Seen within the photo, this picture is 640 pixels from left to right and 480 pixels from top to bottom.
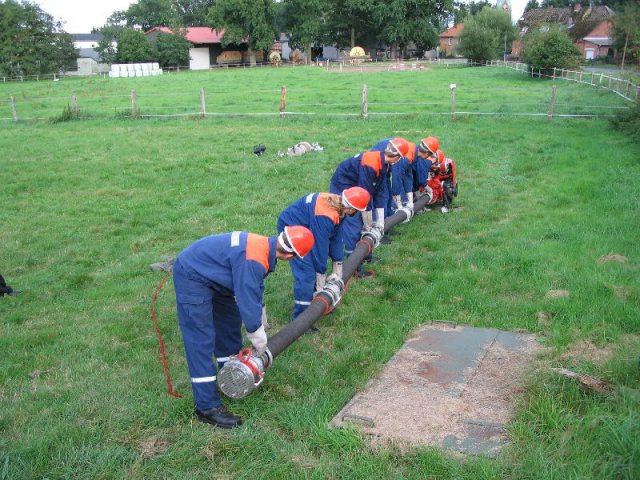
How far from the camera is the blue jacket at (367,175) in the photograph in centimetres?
809

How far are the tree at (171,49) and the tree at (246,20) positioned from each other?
14.6ft

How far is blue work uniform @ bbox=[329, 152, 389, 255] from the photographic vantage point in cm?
810

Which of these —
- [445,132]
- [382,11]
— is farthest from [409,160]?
[382,11]

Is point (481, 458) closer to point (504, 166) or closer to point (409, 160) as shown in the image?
point (409, 160)

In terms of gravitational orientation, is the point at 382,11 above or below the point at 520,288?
above

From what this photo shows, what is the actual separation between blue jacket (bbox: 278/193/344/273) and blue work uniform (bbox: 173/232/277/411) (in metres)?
1.43

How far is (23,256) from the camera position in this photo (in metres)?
9.38

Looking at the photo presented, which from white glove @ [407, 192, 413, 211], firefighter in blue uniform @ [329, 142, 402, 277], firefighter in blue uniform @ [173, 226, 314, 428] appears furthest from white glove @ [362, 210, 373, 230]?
firefighter in blue uniform @ [173, 226, 314, 428]

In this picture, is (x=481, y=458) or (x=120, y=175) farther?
(x=120, y=175)

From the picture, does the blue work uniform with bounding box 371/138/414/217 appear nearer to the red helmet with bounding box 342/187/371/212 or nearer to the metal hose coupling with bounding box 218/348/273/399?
the red helmet with bounding box 342/187/371/212

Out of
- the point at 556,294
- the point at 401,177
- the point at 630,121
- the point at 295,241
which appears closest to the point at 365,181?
the point at 401,177

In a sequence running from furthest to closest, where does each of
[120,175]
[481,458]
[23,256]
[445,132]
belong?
[445,132], [120,175], [23,256], [481,458]

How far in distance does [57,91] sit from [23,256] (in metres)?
31.8

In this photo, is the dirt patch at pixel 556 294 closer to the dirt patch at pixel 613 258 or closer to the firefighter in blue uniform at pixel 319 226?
the dirt patch at pixel 613 258
